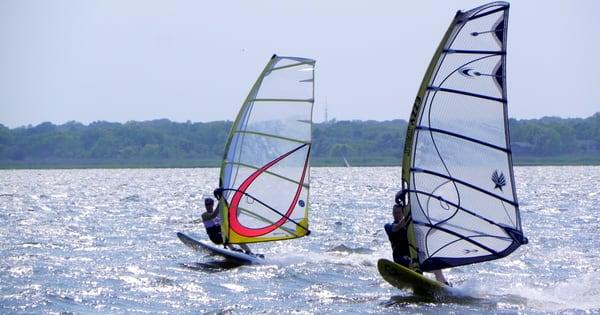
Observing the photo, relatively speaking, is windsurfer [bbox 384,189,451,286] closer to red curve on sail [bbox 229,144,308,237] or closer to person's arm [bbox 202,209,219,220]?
red curve on sail [bbox 229,144,308,237]

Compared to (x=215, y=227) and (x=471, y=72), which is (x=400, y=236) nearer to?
(x=471, y=72)

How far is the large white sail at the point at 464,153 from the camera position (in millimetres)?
13156

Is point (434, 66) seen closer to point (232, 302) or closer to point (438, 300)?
point (438, 300)

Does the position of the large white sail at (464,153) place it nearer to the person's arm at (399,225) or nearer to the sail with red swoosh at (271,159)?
the person's arm at (399,225)

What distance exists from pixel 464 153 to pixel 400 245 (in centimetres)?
156

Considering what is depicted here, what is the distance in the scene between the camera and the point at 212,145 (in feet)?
472

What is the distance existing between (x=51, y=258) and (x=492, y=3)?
9.62m

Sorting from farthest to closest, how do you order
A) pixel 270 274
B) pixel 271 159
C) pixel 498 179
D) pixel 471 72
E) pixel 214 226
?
pixel 214 226 < pixel 271 159 < pixel 270 274 < pixel 498 179 < pixel 471 72

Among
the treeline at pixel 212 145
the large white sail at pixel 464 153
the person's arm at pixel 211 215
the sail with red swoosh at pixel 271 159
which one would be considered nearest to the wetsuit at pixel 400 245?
the large white sail at pixel 464 153

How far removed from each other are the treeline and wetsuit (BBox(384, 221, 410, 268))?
114 meters

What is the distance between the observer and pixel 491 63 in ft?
43.2

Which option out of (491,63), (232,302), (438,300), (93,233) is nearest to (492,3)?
(491,63)

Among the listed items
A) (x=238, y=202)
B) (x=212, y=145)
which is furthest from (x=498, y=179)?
(x=212, y=145)

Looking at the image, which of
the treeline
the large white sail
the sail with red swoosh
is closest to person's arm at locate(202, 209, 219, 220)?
the sail with red swoosh
